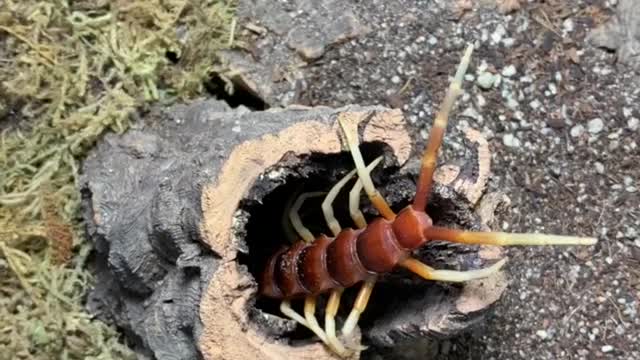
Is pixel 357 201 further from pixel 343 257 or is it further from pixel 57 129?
pixel 57 129

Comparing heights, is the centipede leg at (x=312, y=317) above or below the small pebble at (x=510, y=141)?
below

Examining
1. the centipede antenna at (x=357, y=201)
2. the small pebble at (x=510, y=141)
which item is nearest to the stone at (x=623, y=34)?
the small pebble at (x=510, y=141)

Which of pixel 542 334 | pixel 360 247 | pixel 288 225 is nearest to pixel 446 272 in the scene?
pixel 360 247

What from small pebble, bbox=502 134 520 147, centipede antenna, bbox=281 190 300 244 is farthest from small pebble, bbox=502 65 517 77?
centipede antenna, bbox=281 190 300 244

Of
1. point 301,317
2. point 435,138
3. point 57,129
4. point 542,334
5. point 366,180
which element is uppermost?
point 435,138

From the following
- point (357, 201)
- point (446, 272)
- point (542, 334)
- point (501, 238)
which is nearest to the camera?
point (501, 238)

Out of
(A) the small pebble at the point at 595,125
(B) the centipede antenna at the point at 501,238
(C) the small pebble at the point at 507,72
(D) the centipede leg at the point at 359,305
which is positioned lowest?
(D) the centipede leg at the point at 359,305

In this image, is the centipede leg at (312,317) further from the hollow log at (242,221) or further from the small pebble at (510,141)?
the small pebble at (510,141)
